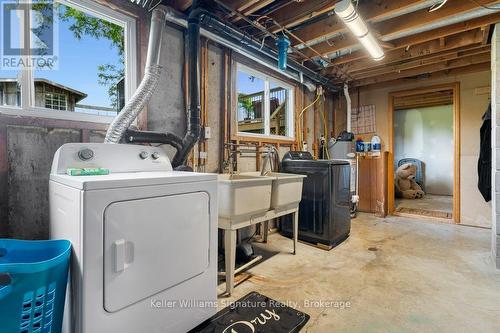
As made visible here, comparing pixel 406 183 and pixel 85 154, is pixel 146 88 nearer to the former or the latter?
pixel 85 154

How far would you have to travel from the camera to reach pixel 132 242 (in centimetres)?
116

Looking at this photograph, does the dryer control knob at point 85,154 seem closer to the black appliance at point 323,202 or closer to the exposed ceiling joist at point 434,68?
the black appliance at point 323,202

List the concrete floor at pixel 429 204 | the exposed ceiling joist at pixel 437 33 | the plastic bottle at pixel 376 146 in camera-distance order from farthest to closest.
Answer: the concrete floor at pixel 429 204, the plastic bottle at pixel 376 146, the exposed ceiling joist at pixel 437 33

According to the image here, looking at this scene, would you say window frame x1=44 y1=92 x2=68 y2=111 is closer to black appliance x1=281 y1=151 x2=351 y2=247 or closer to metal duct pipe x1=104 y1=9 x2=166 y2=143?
metal duct pipe x1=104 y1=9 x2=166 y2=143

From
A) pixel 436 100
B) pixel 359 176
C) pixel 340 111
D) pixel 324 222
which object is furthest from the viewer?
pixel 436 100

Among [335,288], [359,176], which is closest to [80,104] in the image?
[335,288]

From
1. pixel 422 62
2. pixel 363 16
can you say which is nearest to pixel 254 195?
pixel 363 16

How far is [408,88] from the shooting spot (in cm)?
456

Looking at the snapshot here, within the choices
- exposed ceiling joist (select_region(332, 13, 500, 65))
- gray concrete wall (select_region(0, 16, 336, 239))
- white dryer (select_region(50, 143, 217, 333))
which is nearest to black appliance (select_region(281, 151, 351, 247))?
exposed ceiling joist (select_region(332, 13, 500, 65))

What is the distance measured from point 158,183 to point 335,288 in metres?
1.68

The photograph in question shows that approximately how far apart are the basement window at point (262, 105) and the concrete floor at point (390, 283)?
1.64 m

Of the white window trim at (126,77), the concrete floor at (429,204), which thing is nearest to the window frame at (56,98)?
the white window trim at (126,77)

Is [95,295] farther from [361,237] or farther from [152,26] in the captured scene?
[361,237]

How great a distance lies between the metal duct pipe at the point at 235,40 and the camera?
2244mm
